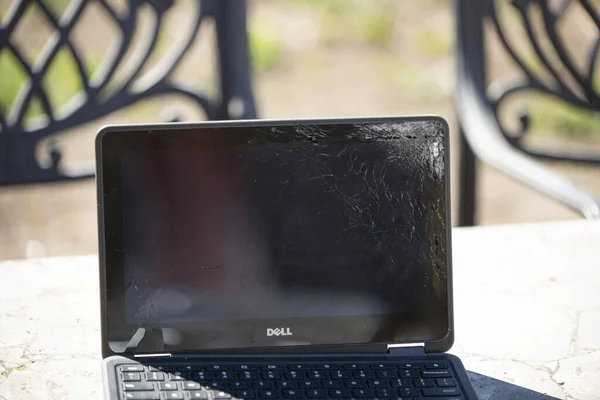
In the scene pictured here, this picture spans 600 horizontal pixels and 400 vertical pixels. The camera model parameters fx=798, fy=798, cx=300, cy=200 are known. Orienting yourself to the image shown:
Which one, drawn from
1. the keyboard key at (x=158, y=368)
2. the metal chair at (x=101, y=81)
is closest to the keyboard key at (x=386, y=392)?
the keyboard key at (x=158, y=368)

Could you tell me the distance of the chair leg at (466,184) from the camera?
1611mm

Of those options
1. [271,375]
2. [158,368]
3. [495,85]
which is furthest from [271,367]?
[495,85]

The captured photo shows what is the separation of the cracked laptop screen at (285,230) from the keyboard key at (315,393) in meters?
0.09

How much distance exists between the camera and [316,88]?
3754mm

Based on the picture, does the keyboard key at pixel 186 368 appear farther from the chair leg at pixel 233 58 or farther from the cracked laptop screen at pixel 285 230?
the chair leg at pixel 233 58

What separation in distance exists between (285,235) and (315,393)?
0.16 metres

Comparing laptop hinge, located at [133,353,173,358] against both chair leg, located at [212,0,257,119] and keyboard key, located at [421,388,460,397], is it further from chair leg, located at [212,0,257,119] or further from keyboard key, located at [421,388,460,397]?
chair leg, located at [212,0,257,119]

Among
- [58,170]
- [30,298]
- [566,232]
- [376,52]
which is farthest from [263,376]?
[376,52]

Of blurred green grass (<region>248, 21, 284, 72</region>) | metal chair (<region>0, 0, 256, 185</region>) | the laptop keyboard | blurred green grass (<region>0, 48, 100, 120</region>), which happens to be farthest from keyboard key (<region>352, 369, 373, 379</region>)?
blurred green grass (<region>248, 21, 284, 72</region>)

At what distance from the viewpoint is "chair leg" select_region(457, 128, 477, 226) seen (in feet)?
5.29

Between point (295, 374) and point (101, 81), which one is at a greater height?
point (101, 81)

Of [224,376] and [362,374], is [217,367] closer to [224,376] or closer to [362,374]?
[224,376]

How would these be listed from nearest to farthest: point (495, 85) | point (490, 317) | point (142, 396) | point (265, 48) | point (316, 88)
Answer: point (142, 396) < point (490, 317) < point (495, 85) < point (316, 88) < point (265, 48)

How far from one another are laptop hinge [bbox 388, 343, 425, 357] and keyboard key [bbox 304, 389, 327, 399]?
4.1 inches
